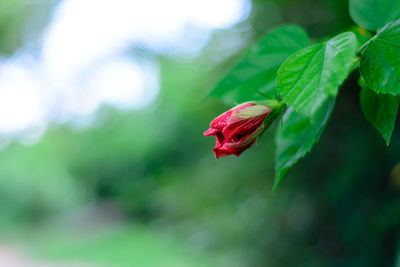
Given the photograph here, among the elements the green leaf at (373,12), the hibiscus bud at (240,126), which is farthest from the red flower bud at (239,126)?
the green leaf at (373,12)

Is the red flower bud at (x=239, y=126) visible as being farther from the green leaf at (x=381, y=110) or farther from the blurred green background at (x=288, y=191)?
the blurred green background at (x=288, y=191)

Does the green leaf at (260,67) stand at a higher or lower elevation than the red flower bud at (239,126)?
higher

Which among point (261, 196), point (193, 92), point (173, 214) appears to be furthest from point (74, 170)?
point (261, 196)

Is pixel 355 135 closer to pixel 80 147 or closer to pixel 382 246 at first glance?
pixel 382 246

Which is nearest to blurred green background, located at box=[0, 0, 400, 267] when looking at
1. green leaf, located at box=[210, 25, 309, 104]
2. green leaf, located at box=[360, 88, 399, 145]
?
green leaf, located at box=[210, 25, 309, 104]

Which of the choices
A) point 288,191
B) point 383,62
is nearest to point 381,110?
point 383,62

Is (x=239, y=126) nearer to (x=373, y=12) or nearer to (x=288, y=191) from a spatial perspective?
(x=373, y=12)
